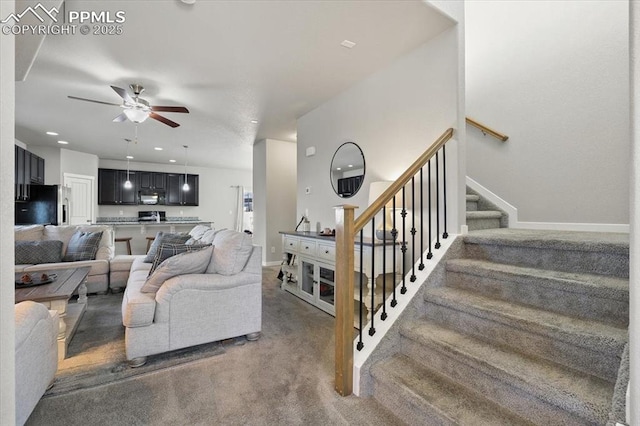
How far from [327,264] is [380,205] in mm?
1570

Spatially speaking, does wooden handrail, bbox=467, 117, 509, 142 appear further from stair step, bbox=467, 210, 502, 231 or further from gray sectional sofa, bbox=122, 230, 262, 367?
gray sectional sofa, bbox=122, 230, 262, 367

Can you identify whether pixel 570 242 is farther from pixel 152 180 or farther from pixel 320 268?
pixel 152 180

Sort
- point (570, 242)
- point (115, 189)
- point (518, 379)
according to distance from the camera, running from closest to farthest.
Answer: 1. point (518, 379)
2. point (570, 242)
3. point (115, 189)

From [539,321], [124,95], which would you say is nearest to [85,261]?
[124,95]

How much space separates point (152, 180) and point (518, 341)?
9.57 meters

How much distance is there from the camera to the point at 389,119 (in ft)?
10.6

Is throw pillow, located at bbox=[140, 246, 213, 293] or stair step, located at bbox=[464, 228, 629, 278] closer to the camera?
stair step, located at bbox=[464, 228, 629, 278]

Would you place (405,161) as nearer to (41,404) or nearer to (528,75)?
(528,75)

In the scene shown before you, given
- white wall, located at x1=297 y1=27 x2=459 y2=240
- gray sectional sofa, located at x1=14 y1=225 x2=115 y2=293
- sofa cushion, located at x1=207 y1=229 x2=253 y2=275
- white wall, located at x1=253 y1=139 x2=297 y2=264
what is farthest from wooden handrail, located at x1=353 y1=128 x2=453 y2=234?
white wall, located at x1=253 y1=139 x2=297 y2=264

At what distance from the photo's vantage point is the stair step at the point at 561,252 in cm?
162

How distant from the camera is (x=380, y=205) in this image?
1996 millimetres

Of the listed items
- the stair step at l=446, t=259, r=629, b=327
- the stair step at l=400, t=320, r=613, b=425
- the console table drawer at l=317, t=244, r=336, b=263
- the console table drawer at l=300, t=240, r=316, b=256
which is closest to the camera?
the stair step at l=400, t=320, r=613, b=425

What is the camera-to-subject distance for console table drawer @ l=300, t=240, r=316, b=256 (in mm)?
3666

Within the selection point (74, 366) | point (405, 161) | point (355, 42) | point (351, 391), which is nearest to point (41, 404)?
point (74, 366)
